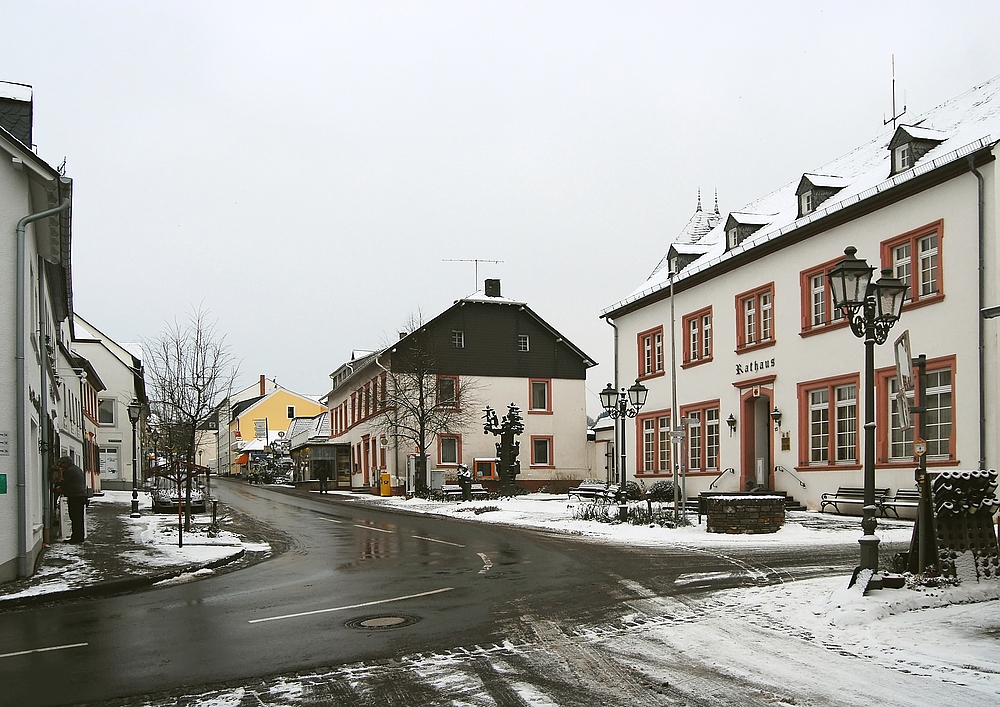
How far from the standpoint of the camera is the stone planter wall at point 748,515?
1947 cm

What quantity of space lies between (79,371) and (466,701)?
4008 cm

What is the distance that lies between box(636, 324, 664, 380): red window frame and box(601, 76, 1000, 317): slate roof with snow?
5.30 feet

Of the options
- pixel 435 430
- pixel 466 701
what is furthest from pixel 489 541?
pixel 435 430

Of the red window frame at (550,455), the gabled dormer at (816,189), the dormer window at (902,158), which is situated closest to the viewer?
the dormer window at (902,158)

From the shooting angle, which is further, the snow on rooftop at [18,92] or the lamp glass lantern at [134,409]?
the lamp glass lantern at [134,409]

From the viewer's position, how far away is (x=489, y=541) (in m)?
19.7

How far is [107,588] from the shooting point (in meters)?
12.9

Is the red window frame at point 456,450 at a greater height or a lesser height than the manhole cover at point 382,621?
lesser

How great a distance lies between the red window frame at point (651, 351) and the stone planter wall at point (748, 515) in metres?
16.2

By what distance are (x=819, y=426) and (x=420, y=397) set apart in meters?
19.8

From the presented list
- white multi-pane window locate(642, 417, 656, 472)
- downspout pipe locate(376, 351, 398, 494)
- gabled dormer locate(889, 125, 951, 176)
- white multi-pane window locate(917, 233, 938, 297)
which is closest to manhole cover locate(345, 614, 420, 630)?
white multi-pane window locate(917, 233, 938, 297)

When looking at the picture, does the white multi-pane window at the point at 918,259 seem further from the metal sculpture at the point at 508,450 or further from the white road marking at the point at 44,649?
the metal sculpture at the point at 508,450

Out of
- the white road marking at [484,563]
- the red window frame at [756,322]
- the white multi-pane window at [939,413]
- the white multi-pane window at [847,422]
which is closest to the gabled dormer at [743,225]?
the red window frame at [756,322]

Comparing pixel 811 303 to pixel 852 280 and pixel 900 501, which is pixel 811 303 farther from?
pixel 852 280
